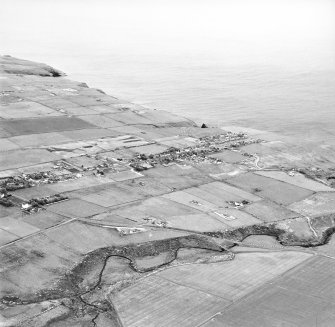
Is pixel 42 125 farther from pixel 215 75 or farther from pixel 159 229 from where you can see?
pixel 215 75

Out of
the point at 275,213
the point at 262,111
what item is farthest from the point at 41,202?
the point at 262,111

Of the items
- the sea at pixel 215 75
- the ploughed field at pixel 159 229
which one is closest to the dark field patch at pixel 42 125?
the ploughed field at pixel 159 229

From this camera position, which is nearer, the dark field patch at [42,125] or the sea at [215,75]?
the dark field patch at [42,125]

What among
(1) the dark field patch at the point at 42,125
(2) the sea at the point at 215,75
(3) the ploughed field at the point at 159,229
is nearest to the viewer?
(3) the ploughed field at the point at 159,229

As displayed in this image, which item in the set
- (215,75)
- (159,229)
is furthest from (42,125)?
(215,75)

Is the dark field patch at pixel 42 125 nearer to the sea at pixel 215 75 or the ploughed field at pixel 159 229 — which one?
the ploughed field at pixel 159 229

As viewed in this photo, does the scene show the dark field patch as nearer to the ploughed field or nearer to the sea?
the ploughed field

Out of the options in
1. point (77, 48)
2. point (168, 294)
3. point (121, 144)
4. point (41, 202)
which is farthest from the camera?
point (77, 48)

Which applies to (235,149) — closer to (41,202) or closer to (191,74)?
(41,202)
